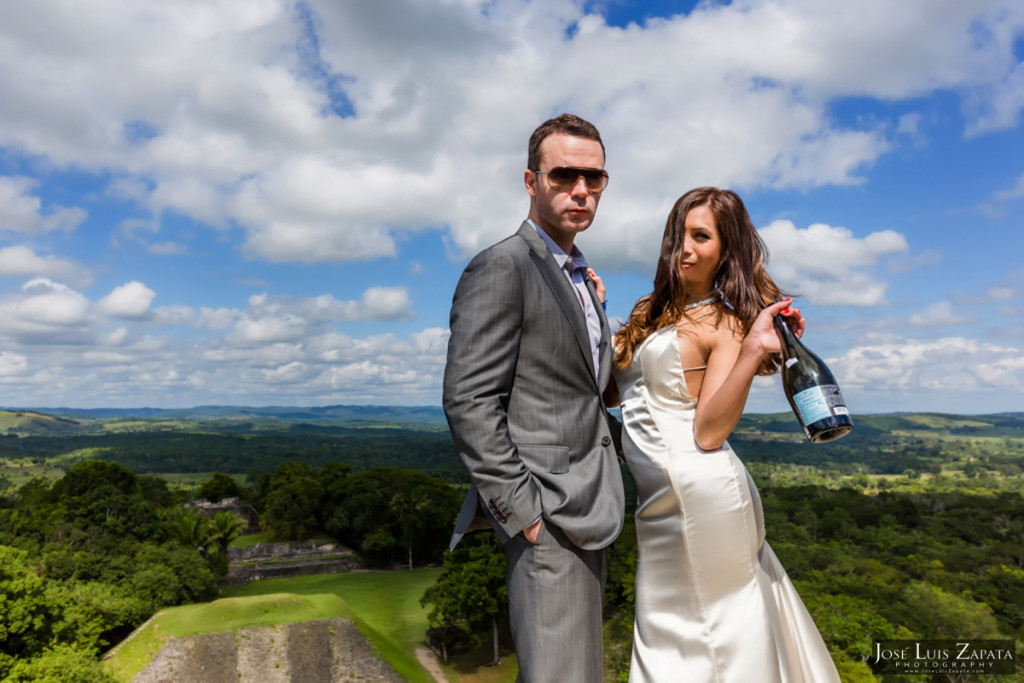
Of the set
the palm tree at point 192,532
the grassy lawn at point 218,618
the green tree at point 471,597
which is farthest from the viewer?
the palm tree at point 192,532

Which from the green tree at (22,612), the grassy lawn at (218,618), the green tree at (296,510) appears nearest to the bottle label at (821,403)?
the grassy lawn at (218,618)

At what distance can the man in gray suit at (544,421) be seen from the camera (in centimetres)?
266

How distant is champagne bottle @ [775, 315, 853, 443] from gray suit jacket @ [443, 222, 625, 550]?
0.81m

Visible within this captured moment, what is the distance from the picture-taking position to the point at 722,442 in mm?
2943

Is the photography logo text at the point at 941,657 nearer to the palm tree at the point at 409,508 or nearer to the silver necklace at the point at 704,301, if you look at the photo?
the silver necklace at the point at 704,301

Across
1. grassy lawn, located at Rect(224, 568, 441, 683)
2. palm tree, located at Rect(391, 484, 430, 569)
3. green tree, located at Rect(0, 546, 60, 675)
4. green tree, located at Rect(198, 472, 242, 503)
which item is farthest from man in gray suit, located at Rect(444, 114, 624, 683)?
green tree, located at Rect(198, 472, 242, 503)

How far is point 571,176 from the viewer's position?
3100mm

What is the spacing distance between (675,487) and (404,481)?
2492 inches

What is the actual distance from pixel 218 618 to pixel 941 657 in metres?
34.1

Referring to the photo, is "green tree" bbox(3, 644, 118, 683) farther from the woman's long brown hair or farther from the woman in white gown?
the woman's long brown hair

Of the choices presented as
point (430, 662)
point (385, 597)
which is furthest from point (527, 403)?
point (385, 597)

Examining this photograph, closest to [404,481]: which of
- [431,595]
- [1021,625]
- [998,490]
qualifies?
[431,595]

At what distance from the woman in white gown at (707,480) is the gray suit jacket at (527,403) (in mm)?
269

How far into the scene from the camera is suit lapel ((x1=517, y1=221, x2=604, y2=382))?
295 centimetres
